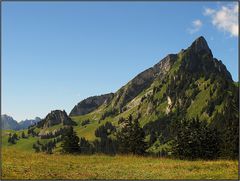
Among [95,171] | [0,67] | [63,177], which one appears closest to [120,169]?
[95,171]

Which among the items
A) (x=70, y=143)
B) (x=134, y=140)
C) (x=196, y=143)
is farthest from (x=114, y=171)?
(x=70, y=143)

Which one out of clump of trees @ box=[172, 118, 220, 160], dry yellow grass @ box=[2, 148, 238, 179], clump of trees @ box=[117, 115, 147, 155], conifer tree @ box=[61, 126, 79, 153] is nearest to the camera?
dry yellow grass @ box=[2, 148, 238, 179]

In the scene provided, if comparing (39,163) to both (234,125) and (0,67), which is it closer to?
(0,67)

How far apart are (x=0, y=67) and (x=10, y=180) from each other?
7.98m

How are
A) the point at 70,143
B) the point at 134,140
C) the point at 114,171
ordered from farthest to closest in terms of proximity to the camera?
the point at 70,143 → the point at 134,140 → the point at 114,171

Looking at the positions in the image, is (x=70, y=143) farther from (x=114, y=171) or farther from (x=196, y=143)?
(x=114, y=171)

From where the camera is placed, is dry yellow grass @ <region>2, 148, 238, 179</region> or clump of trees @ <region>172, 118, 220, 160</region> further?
clump of trees @ <region>172, 118, 220, 160</region>

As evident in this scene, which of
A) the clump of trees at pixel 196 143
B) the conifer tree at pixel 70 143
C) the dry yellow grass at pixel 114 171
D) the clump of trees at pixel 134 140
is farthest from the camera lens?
the conifer tree at pixel 70 143

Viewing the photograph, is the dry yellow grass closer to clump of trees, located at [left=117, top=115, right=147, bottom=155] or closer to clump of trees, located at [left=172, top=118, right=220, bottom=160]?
clump of trees, located at [left=172, top=118, right=220, bottom=160]

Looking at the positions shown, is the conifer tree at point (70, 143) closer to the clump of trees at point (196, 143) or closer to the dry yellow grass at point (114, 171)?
the clump of trees at point (196, 143)

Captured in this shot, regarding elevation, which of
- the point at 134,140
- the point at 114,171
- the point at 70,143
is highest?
the point at 134,140

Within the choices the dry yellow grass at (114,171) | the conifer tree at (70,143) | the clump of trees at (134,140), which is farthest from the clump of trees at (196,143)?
the dry yellow grass at (114,171)

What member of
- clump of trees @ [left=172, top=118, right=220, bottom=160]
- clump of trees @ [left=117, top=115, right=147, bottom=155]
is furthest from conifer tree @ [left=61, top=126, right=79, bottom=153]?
clump of trees @ [left=172, top=118, right=220, bottom=160]

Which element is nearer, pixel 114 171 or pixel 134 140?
pixel 114 171
